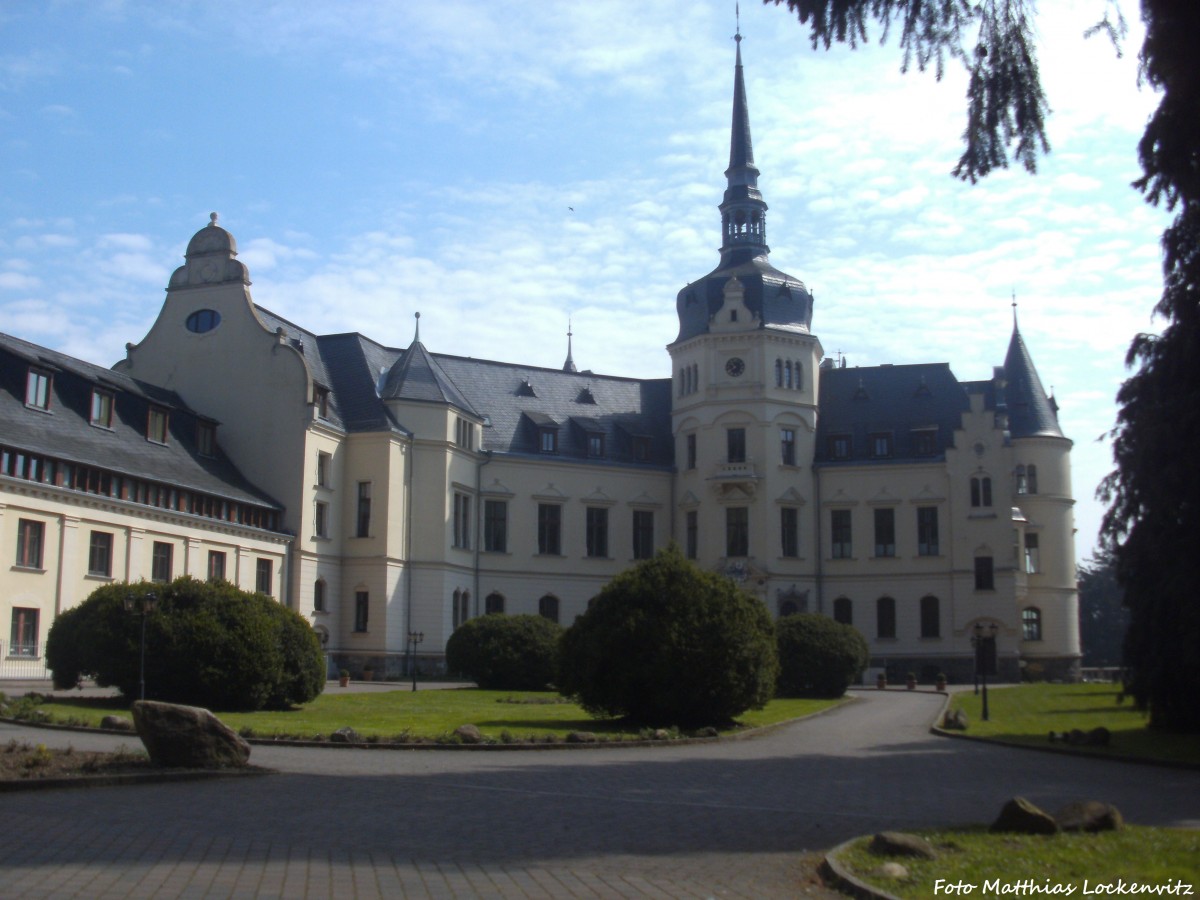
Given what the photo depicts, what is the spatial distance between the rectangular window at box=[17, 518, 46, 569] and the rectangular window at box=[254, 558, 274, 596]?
1158cm

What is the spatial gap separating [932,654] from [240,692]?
42.6 metres

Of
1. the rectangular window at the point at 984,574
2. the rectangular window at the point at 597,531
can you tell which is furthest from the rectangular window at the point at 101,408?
the rectangular window at the point at 984,574

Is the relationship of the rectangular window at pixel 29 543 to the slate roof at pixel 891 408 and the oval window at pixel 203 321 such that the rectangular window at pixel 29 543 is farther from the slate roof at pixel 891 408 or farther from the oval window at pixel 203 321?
the slate roof at pixel 891 408

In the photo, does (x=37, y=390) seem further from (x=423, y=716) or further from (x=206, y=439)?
(x=423, y=716)

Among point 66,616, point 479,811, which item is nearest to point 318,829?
point 479,811

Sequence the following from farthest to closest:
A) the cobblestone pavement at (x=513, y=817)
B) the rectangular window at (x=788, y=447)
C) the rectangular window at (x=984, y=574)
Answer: the rectangular window at (x=788, y=447) < the rectangular window at (x=984, y=574) < the cobblestone pavement at (x=513, y=817)

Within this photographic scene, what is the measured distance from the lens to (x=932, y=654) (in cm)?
6253

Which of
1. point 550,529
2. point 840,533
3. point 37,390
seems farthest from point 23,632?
point 840,533

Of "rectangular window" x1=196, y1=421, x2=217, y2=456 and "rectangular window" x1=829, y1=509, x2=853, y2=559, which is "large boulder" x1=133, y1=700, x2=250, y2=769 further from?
"rectangular window" x1=829, y1=509, x2=853, y2=559

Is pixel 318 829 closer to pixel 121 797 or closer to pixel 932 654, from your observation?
pixel 121 797

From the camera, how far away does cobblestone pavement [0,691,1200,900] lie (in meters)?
10.2

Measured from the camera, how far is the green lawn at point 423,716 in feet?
78.9

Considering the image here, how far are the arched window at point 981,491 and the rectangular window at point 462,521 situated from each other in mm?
26054

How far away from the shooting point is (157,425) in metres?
48.5
